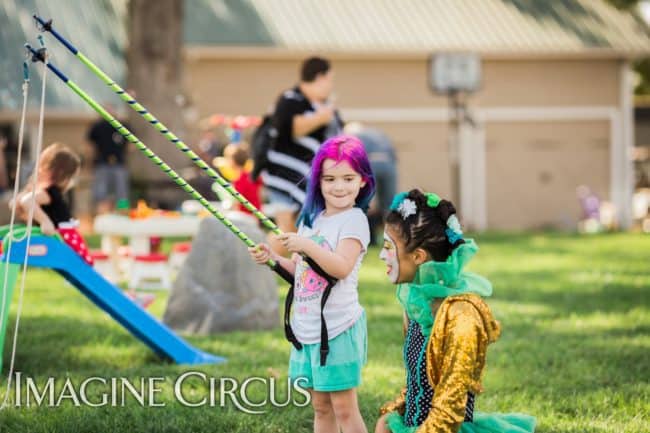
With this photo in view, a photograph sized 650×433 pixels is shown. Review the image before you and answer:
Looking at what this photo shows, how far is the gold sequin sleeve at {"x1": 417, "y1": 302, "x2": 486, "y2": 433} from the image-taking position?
3422 mm

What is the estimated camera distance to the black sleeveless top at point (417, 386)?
12.2 ft

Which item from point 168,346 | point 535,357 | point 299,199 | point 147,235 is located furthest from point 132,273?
point 535,357

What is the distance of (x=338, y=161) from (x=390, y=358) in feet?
7.70

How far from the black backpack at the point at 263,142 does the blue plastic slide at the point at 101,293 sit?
261 centimetres

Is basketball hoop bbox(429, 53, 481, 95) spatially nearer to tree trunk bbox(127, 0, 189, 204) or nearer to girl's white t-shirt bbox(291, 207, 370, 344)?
tree trunk bbox(127, 0, 189, 204)

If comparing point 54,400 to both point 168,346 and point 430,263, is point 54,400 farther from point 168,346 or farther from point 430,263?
point 430,263

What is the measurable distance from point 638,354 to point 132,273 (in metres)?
4.94

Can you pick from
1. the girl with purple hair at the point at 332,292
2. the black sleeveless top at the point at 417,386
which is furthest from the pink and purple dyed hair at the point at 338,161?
the black sleeveless top at the point at 417,386

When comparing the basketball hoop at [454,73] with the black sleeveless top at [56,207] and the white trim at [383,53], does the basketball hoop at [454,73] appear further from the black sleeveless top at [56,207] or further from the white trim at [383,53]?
the black sleeveless top at [56,207]

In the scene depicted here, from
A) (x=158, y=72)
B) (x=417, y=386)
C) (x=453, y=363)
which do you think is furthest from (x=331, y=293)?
(x=158, y=72)

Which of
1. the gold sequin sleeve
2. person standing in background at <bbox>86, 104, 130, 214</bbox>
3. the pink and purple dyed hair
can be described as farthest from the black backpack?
person standing in background at <bbox>86, 104, 130, 214</bbox>

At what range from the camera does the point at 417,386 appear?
3.75 meters

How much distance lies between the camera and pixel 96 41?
20031 millimetres

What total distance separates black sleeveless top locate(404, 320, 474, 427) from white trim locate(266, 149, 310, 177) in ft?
15.6
